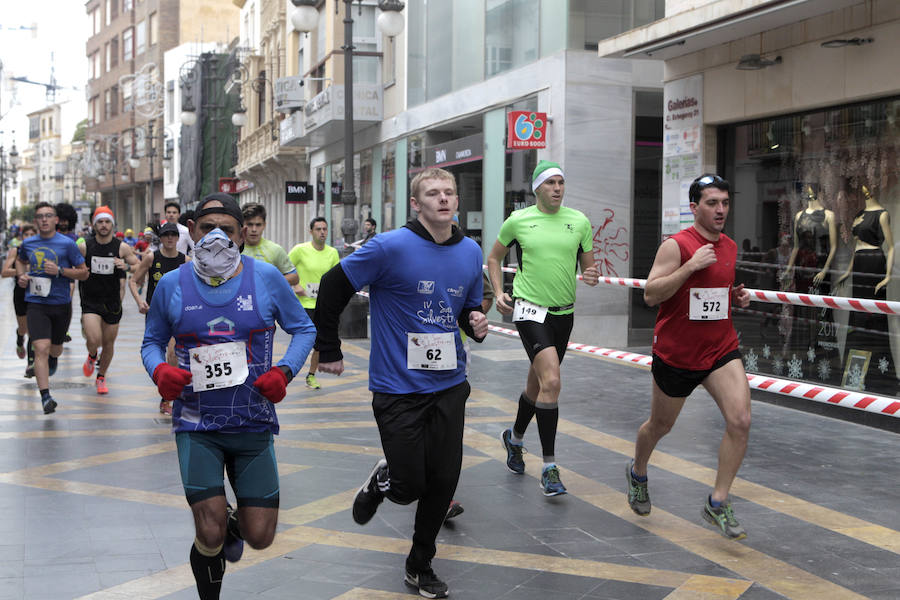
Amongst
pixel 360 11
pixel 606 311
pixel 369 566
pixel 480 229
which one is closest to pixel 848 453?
pixel 369 566

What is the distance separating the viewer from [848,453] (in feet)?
25.5

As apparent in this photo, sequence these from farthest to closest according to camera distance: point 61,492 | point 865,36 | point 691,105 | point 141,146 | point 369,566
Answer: point 141,146, point 691,105, point 865,36, point 61,492, point 369,566

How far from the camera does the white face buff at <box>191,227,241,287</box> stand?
397 cm

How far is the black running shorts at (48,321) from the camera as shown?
9.80 m

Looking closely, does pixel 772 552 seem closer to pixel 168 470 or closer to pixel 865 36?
pixel 168 470

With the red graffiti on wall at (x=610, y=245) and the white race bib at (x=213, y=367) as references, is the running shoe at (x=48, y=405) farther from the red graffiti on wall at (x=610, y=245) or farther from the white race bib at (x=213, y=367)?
the red graffiti on wall at (x=610, y=245)

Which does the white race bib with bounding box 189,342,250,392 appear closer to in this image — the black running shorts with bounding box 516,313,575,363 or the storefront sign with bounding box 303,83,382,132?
the black running shorts with bounding box 516,313,575,363

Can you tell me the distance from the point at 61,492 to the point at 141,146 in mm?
73646

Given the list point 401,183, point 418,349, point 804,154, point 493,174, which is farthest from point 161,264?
point 401,183

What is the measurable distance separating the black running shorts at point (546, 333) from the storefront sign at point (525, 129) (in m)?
10.0

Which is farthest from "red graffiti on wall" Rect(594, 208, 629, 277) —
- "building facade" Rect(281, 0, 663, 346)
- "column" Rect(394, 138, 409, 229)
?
"column" Rect(394, 138, 409, 229)

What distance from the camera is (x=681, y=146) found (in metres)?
13.5

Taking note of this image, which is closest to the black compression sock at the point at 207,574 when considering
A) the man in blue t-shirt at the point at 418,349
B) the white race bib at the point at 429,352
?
the man in blue t-shirt at the point at 418,349

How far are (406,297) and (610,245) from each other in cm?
1241
